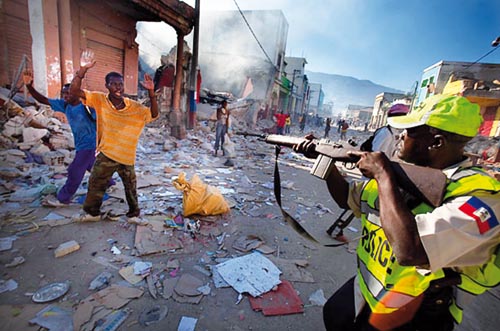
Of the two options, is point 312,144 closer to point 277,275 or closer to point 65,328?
point 277,275

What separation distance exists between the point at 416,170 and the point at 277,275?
201 cm

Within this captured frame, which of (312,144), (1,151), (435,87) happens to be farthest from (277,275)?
(435,87)

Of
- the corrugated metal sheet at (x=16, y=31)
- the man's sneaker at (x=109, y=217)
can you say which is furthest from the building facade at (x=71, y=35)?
the man's sneaker at (x=109, y=217)

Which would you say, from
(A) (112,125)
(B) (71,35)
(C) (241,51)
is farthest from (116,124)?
(C) (241,51)

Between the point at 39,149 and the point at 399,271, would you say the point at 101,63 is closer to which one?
the point at 39,149

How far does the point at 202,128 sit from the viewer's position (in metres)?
12.4

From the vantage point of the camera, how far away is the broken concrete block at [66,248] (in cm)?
261

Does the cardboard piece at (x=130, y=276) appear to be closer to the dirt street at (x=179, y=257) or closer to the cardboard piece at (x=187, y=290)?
the dirt street at (x=179, y=257)

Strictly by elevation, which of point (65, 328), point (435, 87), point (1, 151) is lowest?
point (65, 328)

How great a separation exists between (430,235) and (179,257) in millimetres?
2542

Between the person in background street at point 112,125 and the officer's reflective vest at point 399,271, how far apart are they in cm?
279

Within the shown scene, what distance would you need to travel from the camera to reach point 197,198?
12.0 feet

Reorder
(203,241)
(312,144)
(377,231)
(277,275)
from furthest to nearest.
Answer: (203,241), (277,275), (312,144), (377,231)

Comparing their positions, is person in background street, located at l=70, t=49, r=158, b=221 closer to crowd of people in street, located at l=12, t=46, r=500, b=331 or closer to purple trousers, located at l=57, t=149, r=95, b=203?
purple trousers, located at l=57, t=149, r=95, b=203
